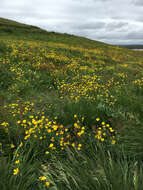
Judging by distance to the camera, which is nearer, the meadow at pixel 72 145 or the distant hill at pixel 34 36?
the meadow at pixel 72 145

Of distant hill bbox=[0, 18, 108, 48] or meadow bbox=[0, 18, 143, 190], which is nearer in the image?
meadow bbox=[0, 18, 143, 190]

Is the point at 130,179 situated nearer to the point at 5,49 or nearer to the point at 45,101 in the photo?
the point at 45,101

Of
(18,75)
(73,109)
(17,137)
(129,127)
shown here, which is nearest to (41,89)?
(18,75)

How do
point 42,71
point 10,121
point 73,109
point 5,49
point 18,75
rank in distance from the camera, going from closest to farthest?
point 10,121
point 73,109
point 18,75
point 42,71
point 5,49

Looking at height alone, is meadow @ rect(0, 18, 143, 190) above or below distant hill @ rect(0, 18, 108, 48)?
below

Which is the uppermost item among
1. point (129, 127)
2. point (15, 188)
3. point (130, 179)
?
point (129, 127)

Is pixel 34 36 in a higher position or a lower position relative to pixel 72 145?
higher

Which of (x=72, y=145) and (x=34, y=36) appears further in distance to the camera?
(x=34, y=36)

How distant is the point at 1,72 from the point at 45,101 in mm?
3003

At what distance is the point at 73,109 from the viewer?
12.5 feet

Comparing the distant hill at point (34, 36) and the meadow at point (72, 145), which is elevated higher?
the distant hill at point (34, 36)

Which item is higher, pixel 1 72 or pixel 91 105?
pixel 1 72

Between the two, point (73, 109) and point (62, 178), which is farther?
point (73, 109)

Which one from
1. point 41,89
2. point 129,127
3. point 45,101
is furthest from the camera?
point 41,89
